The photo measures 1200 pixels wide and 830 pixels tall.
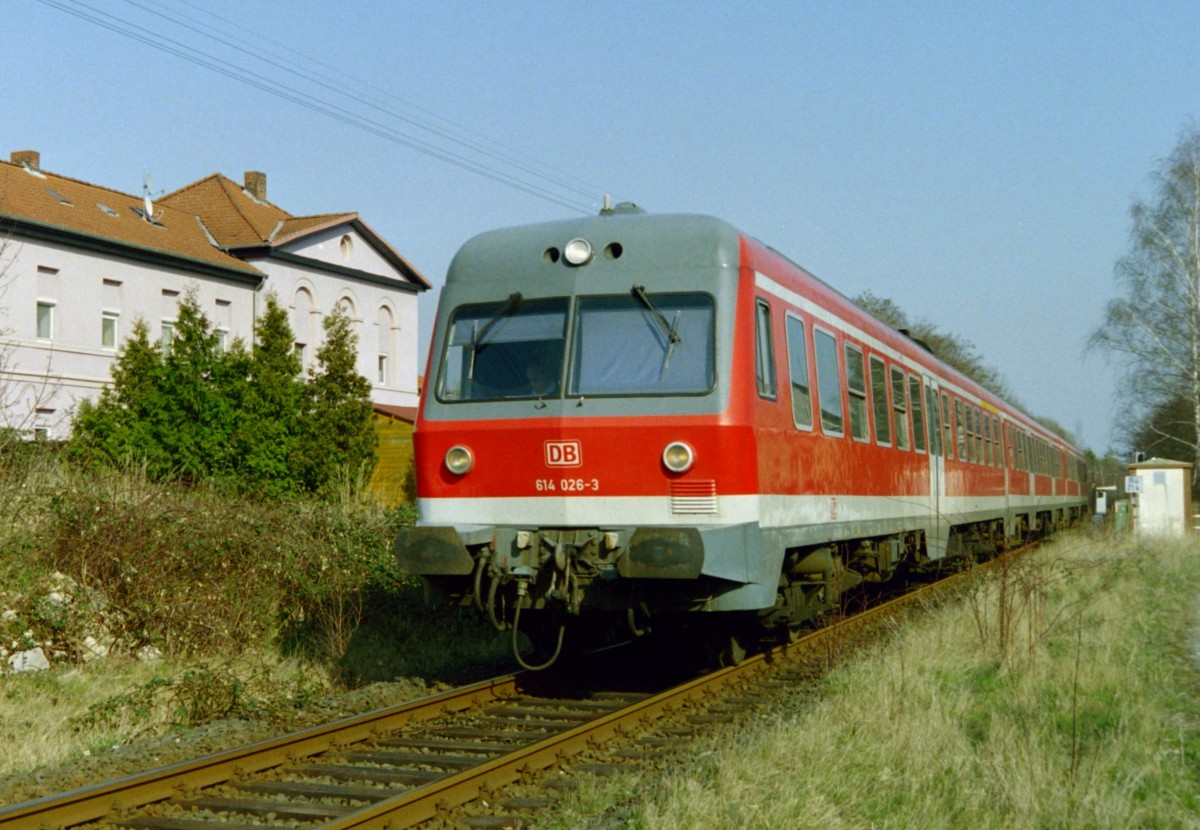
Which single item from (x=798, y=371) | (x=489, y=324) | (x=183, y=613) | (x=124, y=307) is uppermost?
(x=124, y=307)

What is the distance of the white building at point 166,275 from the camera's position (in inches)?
1305

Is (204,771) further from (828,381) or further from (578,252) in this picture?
(828,381)

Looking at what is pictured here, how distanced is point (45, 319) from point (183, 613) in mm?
25852

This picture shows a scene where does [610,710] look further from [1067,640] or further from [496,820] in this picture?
[1067,640]

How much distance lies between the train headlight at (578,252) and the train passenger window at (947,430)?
857 cm

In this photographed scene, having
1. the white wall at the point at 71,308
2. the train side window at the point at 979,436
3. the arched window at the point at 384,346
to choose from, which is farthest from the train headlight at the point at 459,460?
the arched window at the point at 384,346

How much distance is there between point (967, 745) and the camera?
7039 mm

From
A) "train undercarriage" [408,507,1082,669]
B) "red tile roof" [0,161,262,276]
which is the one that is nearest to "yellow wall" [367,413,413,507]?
"red tile roof" [0,161,262,276]

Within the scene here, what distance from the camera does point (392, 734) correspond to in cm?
Result: 795

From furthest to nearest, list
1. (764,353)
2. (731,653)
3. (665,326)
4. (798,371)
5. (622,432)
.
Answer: (731,653) → (798,371) → (764,353) → (665,326) → (622,432)

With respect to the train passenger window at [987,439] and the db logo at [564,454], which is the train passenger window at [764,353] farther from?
the train passenger window at [987,439]

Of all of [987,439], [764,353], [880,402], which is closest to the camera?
[764,353]

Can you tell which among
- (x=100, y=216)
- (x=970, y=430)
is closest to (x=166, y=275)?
(x=100, y=216)

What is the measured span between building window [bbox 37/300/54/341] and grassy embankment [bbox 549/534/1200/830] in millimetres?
27857
